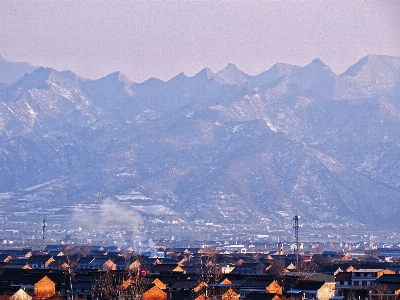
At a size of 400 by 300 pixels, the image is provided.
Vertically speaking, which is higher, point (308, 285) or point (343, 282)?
point (343, 282)

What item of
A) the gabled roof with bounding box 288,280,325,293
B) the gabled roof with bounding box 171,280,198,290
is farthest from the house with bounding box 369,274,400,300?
the gabled roof with bounding box 171,280,198,290

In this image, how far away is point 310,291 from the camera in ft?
218

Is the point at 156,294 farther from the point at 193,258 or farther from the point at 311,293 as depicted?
the point at 193,258

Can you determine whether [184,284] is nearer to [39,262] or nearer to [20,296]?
[20,296]

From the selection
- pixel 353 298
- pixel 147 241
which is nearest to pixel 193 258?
pixel 353 298

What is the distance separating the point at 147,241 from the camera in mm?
189125

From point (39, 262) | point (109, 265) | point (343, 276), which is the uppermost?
point (39, 262)

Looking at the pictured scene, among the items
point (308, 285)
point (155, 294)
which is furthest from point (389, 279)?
point (155, 294)

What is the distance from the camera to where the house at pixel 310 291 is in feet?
217

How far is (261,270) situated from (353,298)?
99.8ft

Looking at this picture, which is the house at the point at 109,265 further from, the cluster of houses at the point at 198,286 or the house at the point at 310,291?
the house at the point at 310,291

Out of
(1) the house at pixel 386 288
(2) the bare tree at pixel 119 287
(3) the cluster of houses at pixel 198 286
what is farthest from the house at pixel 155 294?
(1) the house at pixel 386 288

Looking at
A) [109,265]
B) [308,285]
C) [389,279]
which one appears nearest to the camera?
[308,285]

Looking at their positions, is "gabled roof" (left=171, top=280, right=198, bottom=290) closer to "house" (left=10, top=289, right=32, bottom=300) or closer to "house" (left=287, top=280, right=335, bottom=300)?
"house" (left=287, top=280, right=335, bottom=300)
